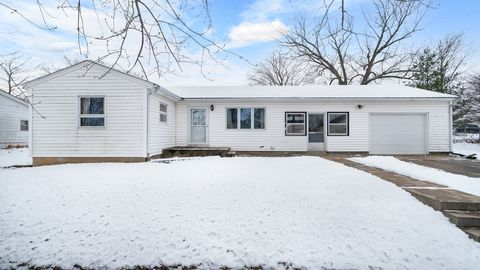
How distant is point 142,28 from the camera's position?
10.7 feet

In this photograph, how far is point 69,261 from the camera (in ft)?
10.1

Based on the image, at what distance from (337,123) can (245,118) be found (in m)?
4.42

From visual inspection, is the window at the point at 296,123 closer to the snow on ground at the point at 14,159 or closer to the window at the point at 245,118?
the window at the point at 245,118

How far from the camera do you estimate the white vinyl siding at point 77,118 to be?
10133 mm

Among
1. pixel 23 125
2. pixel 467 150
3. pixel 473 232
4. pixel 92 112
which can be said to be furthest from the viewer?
pixel 23 125

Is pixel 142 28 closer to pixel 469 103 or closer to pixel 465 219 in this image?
pixel 465 219

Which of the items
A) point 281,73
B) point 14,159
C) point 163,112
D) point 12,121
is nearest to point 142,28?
point 163,112

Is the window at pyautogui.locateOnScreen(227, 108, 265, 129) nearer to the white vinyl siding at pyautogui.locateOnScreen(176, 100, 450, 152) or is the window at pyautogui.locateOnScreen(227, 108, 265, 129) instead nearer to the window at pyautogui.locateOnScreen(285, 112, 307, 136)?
the white vinyl siding at pyautogui.locateOnScreen(176, 100, 450, 152)

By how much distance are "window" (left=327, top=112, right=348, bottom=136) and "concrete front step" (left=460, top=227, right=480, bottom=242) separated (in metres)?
10.0

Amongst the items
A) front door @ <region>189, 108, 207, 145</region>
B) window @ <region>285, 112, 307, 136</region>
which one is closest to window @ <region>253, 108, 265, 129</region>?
window @ <region>285, 112, 307, 136</region>

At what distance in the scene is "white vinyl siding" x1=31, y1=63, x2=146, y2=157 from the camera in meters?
10.1

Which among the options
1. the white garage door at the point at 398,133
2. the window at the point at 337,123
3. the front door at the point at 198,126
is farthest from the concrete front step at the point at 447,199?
the front door at the point at 198,126

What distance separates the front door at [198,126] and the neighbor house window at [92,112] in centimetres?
433

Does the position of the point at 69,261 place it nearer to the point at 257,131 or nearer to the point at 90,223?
the point at 90,223
